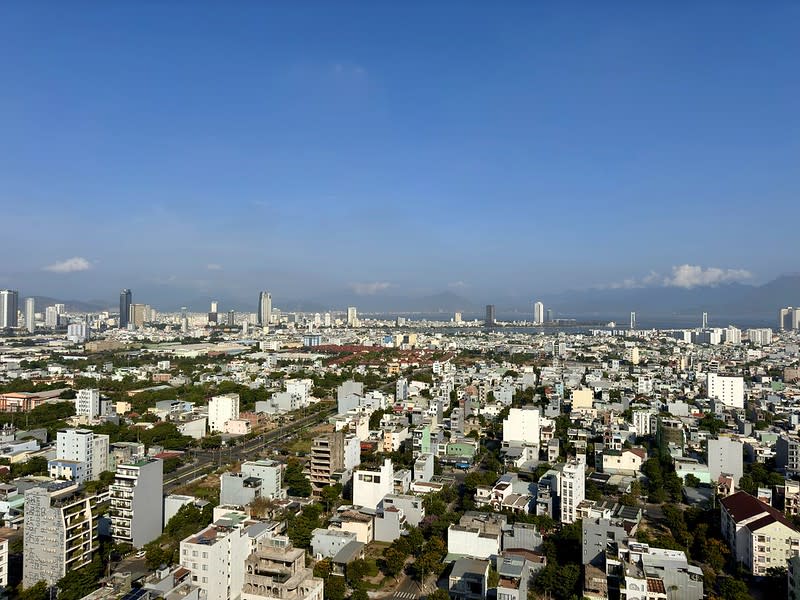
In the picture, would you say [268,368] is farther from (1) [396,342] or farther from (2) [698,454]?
(2) [698,454]

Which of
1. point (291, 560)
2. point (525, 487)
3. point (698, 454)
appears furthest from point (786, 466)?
point (291, 560)

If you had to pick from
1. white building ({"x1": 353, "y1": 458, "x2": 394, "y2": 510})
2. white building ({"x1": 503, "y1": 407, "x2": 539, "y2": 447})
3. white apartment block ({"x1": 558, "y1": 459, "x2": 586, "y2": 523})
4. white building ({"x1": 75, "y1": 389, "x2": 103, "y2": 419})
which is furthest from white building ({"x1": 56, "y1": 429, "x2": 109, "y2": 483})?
white building ({"x1": 503, "y1": 407, "x2": 539, "y2": 447})

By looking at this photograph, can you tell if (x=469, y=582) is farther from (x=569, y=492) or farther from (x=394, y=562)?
(x=569, y=492)

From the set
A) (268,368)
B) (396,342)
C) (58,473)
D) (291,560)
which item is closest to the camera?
(291,560)

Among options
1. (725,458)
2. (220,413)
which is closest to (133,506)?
(220,413)

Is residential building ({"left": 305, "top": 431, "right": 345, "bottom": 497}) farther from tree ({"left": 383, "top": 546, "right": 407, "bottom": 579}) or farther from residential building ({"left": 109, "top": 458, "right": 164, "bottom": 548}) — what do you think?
tree ({"left": 383, "top": 546, "right": 407, "bottom": 579})
